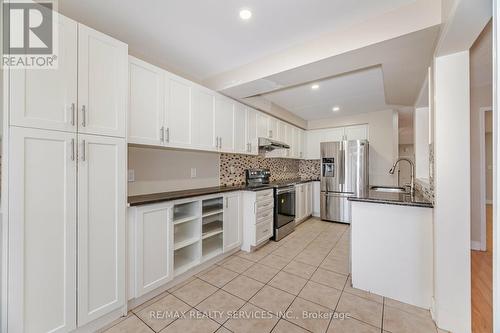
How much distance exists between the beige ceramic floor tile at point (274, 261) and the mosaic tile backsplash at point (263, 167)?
4.18 ft

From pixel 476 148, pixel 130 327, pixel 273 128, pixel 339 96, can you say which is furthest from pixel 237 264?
pixel 476 148

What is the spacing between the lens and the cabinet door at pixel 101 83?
4.87ft

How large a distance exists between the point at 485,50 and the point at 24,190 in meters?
4.09

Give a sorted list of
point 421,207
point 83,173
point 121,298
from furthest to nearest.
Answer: point 421,207
point 121,298
point 83,173

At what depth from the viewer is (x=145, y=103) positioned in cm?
204

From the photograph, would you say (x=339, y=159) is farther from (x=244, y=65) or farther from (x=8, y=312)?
(x=8, y=312)

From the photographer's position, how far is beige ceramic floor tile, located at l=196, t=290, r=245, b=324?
1.72 m

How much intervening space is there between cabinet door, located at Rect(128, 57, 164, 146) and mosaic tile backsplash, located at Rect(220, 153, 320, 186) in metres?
1.34

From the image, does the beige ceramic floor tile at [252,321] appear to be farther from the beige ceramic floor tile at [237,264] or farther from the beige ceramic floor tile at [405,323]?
the beige ceramic floor tile at [405,323]

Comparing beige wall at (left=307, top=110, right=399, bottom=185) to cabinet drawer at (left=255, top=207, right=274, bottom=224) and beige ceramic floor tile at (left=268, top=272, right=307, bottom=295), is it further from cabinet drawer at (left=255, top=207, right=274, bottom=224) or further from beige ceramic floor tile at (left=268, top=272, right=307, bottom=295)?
beige ceramic floor tile at (left=268, top=272, right=307, bottom=295)

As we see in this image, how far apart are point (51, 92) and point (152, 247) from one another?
1379mm

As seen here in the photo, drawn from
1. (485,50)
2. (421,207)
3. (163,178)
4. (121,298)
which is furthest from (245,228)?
(485,50)

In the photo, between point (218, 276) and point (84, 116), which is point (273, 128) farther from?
point (84, 116)

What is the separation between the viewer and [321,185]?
4.69m
